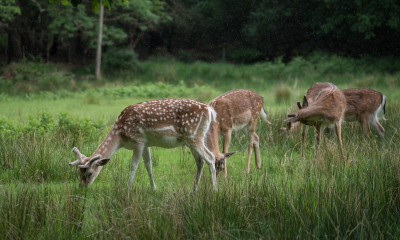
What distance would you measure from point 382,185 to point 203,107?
2.42m

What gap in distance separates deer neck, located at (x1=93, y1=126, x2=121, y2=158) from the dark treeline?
54.5ft

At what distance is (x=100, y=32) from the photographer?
74.4ft

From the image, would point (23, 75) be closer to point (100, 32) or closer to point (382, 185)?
point (100, 32)

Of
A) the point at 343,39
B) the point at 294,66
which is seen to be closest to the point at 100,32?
the point at 294,66

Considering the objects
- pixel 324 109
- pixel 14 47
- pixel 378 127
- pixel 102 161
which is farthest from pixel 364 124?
pixel 14 47

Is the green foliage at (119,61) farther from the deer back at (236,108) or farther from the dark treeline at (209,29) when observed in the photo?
the deer back at (236,108)

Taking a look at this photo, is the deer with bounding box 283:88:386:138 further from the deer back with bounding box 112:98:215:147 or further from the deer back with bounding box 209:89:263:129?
the deer back with bounding box 112:98:215:147

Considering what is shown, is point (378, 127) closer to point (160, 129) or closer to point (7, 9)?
point (160, 129)

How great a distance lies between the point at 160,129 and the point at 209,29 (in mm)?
25068

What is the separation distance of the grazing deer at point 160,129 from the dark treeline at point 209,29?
1663 cm

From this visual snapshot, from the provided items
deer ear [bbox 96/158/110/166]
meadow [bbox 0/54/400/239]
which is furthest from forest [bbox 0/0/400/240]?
deer ear [bbox 96/158/110/166]

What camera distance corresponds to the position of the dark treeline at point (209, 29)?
77.7ft

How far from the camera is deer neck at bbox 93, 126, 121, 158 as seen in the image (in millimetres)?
5840

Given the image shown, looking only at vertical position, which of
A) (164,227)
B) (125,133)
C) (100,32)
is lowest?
(164,227)
